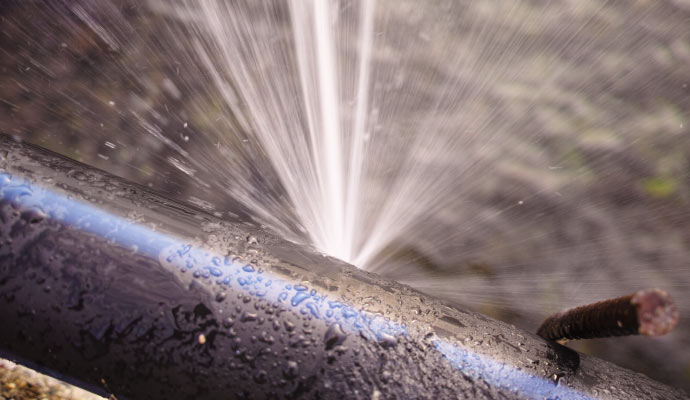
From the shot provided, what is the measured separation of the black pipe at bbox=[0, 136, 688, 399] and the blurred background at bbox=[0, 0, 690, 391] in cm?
79

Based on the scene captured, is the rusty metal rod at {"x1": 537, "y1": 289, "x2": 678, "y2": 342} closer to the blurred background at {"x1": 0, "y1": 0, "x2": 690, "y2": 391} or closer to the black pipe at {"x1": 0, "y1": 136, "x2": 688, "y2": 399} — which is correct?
the black pipe at {"x1": 0, "y1": 136, "x2": 688, "y2": 399}

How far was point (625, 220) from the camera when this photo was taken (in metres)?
1.61

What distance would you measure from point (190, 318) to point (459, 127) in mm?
1151

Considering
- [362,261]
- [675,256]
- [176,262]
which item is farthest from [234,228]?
[675,256]

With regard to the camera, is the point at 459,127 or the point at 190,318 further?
the point at 459,127

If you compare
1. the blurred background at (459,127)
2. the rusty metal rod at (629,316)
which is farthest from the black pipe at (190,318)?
the blurred background at (459,127)

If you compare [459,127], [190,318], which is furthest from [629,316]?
→ [459,127]

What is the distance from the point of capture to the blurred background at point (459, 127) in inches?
63.3

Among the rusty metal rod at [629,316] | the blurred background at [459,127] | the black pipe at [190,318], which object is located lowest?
the black pipe at [190,318]

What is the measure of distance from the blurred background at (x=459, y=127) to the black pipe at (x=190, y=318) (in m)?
0.79

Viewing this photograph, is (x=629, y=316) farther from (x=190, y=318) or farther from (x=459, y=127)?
(x=459, y=127)

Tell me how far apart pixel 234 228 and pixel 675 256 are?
4.50ft

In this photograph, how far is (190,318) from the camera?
0.78 meters

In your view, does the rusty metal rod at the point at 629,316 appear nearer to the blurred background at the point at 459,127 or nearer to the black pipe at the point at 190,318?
the black pipe at the point at 190,318
